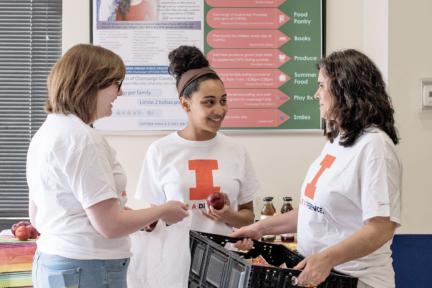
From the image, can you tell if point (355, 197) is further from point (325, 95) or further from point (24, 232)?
point (24, 232)

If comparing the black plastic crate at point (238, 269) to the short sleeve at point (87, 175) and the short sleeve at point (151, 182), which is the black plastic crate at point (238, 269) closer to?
the short sleeve at point (87, 175)

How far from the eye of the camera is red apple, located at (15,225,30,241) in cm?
274

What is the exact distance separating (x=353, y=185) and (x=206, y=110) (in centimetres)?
79

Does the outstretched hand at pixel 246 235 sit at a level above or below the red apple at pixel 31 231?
above

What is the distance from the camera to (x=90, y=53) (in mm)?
1604

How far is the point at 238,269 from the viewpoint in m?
1.39

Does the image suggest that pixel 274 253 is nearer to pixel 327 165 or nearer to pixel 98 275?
pixel 327 165

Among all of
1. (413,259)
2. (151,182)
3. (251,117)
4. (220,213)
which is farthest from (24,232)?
(413,259)

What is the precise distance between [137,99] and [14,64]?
774 mm

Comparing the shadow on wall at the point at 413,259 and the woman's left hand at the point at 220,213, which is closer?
the woman's left hand at the point at 220,213

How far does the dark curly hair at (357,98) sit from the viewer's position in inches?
61.2

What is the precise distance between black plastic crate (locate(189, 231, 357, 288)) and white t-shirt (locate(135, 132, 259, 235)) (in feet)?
1.12

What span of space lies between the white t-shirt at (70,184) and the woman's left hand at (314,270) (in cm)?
53

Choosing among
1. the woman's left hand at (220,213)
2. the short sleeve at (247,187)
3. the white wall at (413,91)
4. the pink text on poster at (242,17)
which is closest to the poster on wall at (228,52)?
the pink text on poster at (242,17)
